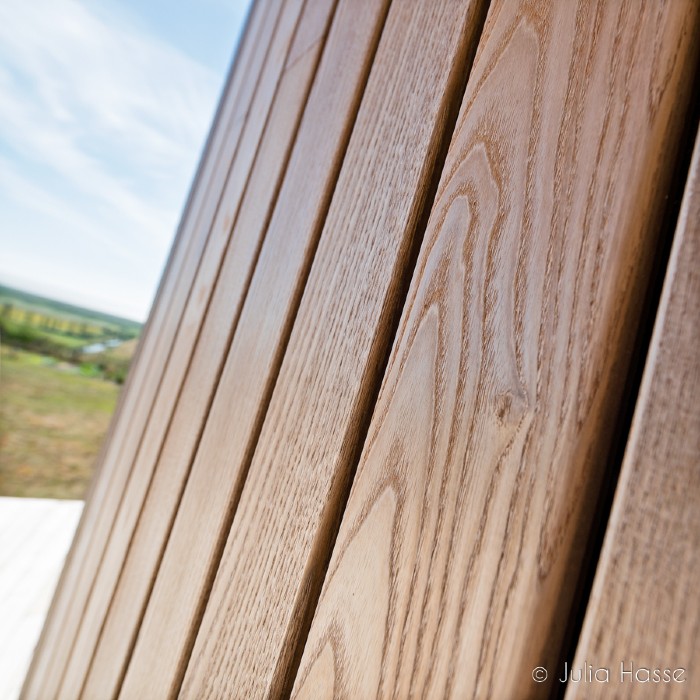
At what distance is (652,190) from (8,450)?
Answer: 4550 mm

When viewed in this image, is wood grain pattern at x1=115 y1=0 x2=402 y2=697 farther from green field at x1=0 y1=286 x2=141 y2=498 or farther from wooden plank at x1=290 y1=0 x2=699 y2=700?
green field at x1=0 y1=286 x2=141 y2=498

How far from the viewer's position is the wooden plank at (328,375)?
1.40 ft

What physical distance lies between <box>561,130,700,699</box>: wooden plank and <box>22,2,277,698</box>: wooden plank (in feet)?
3.87

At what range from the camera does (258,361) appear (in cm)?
61

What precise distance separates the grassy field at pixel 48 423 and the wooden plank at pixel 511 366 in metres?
4.22

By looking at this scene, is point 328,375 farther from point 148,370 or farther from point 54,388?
point 54,388

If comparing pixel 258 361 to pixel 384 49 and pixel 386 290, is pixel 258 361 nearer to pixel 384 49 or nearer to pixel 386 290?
pixel 386 290

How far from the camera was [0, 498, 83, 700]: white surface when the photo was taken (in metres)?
2.19

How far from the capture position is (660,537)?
0.76ft

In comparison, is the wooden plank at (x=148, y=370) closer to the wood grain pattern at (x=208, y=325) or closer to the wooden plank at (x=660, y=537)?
the wood grain pattern at (x=208, y=325)

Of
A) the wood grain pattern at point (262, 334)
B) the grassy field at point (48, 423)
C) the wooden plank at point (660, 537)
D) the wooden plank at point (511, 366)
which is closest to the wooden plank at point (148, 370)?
the wood grain pattern at point (262, 334)

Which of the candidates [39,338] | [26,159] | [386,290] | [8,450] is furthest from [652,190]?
[26,159]

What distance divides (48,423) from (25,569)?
1.56m

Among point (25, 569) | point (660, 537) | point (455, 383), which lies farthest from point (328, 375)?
point (25, 569)
